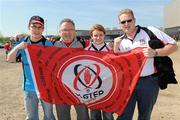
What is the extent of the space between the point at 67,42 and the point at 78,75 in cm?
57

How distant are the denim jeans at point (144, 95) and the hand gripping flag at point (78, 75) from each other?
248mm

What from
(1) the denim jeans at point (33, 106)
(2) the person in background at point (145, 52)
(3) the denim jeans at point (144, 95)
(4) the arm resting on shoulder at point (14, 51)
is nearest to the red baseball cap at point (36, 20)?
(4) the arm resting on shoulder at point (14, 51)

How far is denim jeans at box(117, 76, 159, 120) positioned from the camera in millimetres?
5340

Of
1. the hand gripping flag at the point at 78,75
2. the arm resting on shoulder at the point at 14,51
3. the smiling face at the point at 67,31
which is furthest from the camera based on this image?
the smiling face at the point at 67,31

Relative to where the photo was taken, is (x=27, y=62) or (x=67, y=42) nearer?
(x=27, y=62)

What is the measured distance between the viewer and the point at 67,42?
6.04 metres

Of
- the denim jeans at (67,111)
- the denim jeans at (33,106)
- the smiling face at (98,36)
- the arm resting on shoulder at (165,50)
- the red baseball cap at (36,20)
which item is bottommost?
the denim jeans at (67,111)

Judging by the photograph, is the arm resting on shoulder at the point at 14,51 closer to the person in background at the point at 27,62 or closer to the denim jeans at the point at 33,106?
the person in background at the point at 27,62

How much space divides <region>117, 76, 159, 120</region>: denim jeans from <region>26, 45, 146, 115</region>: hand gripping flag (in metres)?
0.25

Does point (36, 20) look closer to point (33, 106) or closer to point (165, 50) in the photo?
point (33, 106)

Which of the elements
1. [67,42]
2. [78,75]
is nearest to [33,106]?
[78,75]

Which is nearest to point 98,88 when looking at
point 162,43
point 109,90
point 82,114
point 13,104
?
point 109,90

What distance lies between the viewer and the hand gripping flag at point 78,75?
5.71 meters

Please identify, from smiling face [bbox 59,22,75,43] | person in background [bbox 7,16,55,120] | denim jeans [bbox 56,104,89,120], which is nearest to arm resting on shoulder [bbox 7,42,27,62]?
person in background [bbox 7,16,55,120]
